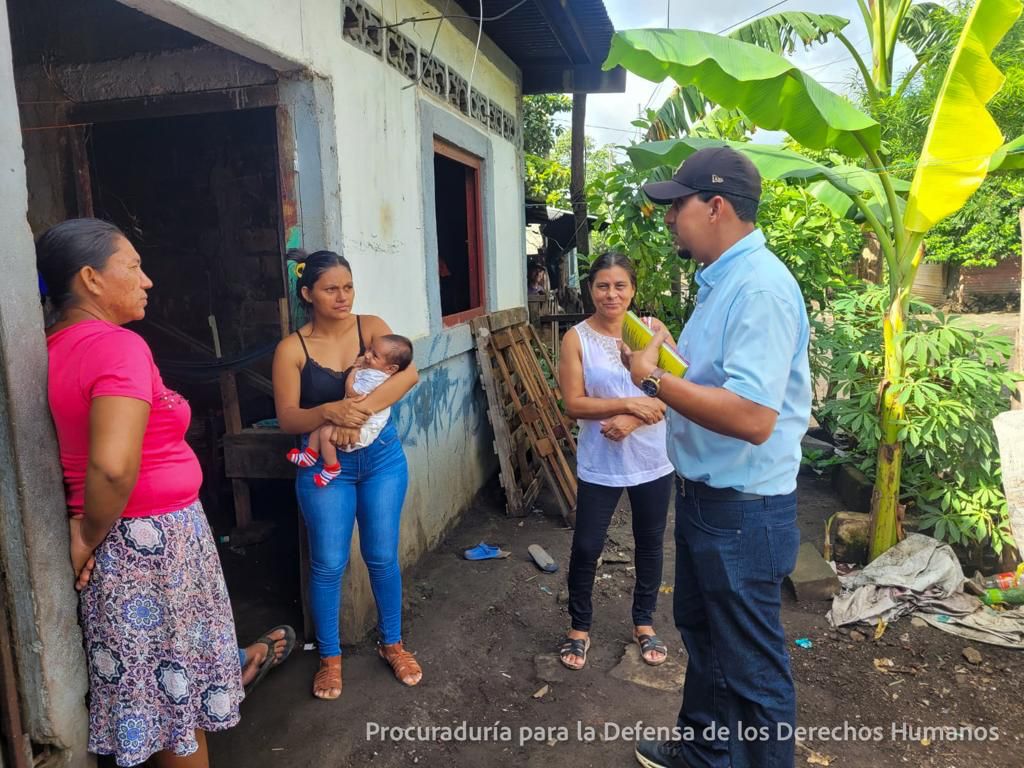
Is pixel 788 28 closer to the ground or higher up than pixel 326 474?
higher up

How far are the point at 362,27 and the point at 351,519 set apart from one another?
98.0 inches

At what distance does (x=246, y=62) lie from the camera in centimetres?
323

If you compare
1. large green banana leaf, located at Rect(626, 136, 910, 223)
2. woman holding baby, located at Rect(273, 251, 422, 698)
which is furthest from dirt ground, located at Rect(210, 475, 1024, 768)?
large green banana leaf, located at Rect(626, 136, 910, 223)

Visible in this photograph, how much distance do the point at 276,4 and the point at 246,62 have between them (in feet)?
1.41

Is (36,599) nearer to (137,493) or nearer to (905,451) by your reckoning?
(137,493)

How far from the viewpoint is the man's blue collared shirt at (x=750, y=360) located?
1858 millimetres

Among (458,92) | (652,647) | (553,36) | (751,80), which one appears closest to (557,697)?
(652,647)

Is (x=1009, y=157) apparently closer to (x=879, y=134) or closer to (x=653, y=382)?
(x=879, y=134)

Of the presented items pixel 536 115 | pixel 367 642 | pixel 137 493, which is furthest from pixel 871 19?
pixel 536 115

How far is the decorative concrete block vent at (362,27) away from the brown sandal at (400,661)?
2.95m

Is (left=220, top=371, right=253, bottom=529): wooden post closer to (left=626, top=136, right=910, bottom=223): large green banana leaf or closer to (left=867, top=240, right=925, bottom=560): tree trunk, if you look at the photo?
(left=626, top=136, right=910, bottom=223): large green banana leaf

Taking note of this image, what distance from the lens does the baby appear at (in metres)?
2.83

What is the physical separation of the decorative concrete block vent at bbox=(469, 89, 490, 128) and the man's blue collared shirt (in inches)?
149

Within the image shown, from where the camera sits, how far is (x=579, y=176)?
888 cm
